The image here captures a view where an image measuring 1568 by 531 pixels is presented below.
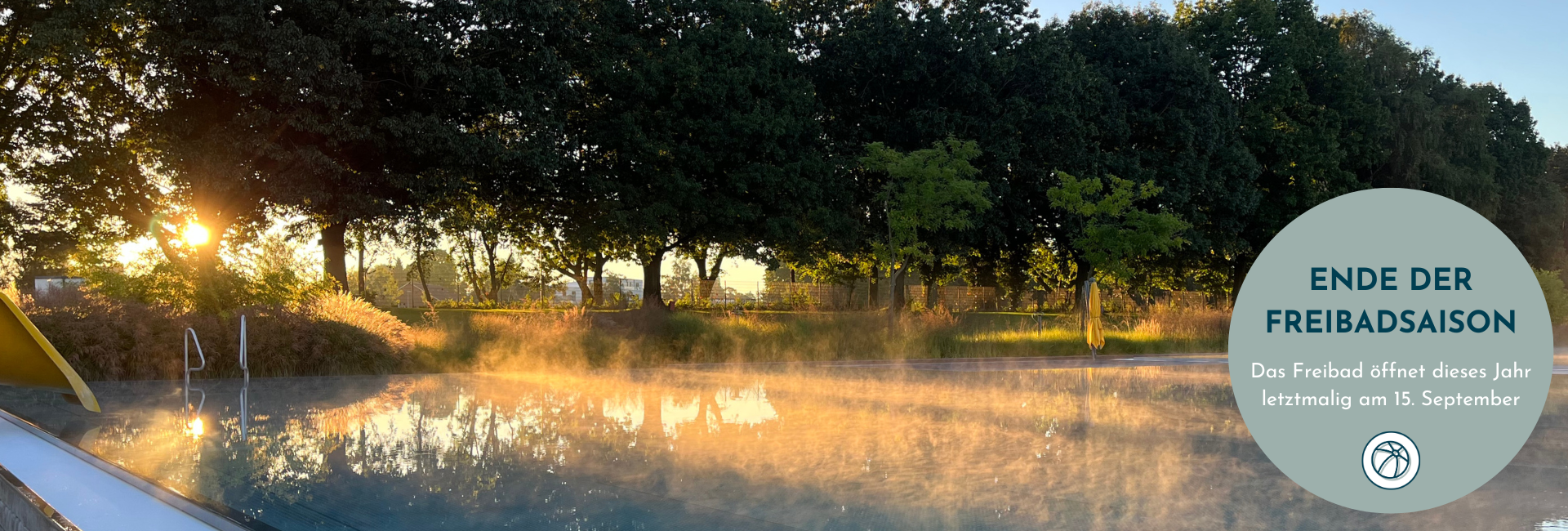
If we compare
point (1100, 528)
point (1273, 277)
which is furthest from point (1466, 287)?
point (1100, 528)

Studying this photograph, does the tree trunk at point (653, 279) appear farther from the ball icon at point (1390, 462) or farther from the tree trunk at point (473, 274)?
the ball icon at point (1390, 462)

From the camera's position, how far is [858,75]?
35.6 metres

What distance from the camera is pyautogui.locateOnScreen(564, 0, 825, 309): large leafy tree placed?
99.2 ft

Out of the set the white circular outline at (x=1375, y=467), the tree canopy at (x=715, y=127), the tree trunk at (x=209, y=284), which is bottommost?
the white circular outline at (x=1375, y=467)

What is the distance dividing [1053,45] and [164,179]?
26.6 m

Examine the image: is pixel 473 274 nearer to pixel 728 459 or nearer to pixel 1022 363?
pixel 1022 363

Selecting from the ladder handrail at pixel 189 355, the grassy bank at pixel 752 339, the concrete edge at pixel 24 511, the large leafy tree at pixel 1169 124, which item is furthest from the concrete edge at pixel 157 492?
the large leafy tree at pixel 1169 124

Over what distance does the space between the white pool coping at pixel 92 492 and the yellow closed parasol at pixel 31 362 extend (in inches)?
64.6

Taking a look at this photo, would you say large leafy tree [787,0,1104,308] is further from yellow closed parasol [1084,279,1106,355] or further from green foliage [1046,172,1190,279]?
yellow closed parasol [1084,279,1106,355]

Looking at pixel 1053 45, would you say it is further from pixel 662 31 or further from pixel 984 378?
pixel 984 378

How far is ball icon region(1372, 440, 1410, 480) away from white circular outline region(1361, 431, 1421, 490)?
0.02 m

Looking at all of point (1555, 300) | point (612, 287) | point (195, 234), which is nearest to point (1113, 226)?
point (1555, 300)

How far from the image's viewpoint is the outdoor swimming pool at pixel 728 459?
19.0 feet

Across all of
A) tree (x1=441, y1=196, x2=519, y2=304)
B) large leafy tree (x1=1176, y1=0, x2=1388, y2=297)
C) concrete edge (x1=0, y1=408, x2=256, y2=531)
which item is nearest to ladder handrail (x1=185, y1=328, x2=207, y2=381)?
concrete edge (x1=0, y1=408, x2=256, y2=531)
